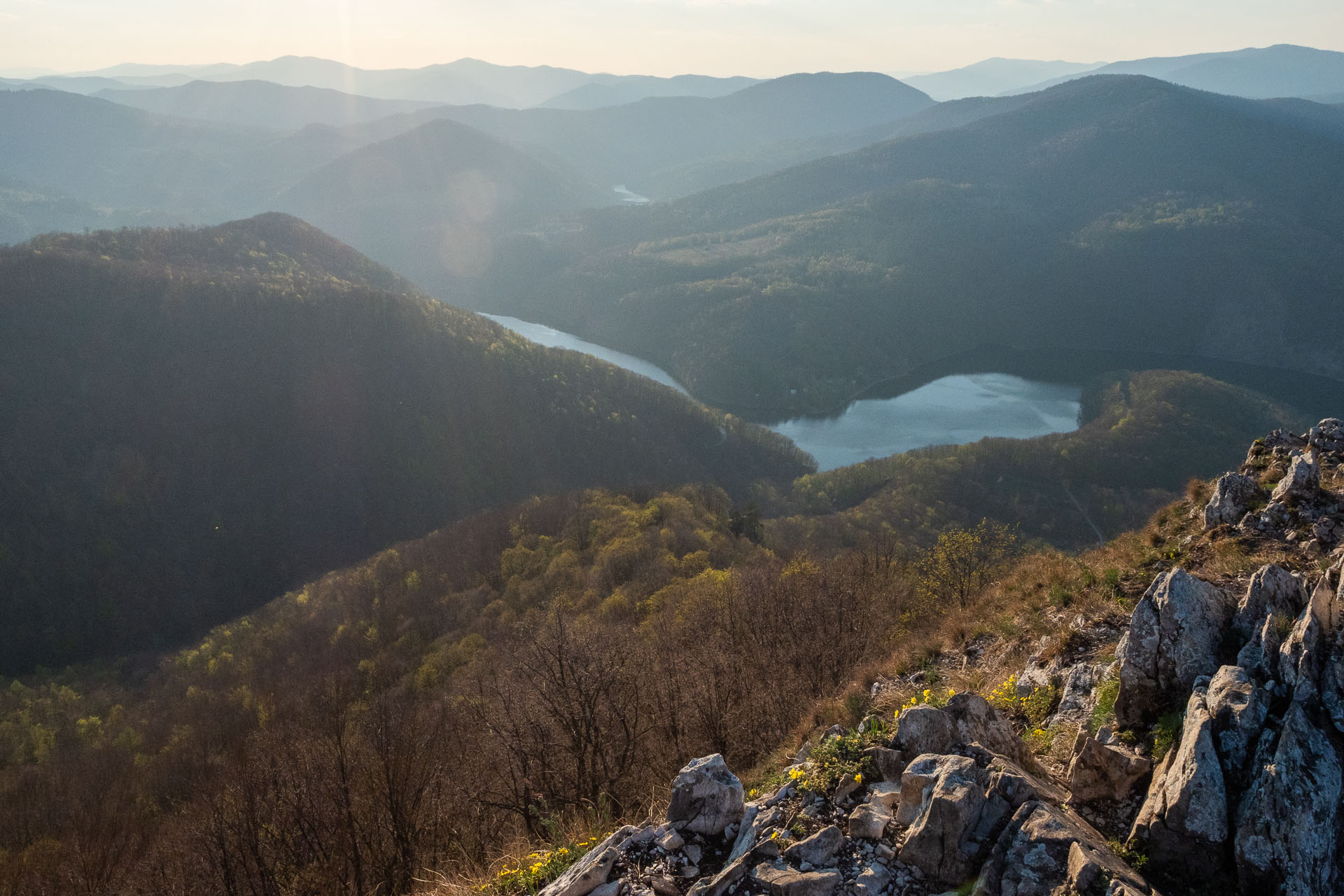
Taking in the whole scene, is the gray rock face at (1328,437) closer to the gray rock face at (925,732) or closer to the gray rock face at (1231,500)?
the gray rock face at (1231,500)

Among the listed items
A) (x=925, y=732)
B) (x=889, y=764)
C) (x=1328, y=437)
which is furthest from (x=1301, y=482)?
(x=889, y=764)

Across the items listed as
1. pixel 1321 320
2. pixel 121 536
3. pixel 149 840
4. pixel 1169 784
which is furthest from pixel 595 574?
pixel 1321 320

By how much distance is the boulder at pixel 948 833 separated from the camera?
319 inches

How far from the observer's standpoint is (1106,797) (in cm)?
855

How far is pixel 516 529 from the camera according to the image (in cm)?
6638

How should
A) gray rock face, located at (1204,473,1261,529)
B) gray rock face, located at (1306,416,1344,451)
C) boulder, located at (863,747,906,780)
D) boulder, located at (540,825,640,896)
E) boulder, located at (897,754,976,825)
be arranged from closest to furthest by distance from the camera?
boulder, located at (897,754,976,825) → boulder, located at (540,825,640,896) → boulder, located at (863,747,906,780) → gray rock face, located at (1204,473,1261,529) → gray rock face, located at (1306,416,1344,451)

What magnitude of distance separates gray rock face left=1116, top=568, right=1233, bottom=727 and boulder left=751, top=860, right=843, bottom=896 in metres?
4.40

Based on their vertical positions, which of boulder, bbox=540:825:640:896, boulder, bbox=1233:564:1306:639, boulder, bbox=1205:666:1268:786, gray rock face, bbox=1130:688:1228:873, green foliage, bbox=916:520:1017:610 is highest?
boulder, bbox=1233:564:1306:639

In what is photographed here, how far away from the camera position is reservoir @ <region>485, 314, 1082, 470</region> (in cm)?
15188

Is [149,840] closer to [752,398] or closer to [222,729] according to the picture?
[222,729]

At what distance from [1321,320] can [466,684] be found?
845ft

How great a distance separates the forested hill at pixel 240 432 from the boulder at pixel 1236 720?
10588cm

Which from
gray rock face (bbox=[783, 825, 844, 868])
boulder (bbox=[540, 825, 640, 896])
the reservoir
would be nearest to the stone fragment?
gray rock face (bbox=[783, 825, 844, 868])

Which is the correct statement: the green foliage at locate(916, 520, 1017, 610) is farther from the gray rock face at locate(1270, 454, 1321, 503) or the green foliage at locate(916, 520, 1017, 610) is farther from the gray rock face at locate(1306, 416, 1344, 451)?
the gray rock face at locate(1270, 454, 1321, 503)
